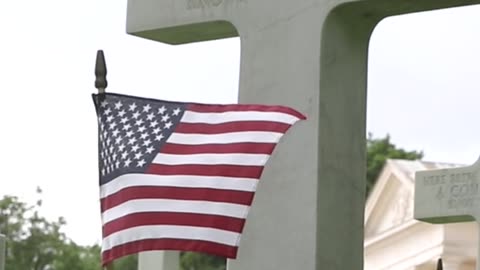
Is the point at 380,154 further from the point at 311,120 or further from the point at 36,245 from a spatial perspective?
the point at 311,120

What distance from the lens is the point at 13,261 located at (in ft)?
147

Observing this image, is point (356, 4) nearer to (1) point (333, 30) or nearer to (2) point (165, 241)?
(1) point (333, 30)

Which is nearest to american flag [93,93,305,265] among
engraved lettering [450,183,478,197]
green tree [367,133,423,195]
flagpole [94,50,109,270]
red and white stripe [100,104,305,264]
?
red and white stripe [100,104,305,264]

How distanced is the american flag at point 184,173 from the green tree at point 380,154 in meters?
51.5

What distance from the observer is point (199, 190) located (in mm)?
9070

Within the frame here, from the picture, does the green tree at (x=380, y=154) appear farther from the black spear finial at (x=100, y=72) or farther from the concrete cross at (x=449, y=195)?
the black spear finial at (x=100, y=72)

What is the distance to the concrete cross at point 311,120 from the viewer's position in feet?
30.7

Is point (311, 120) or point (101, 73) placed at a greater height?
point (101, 73)

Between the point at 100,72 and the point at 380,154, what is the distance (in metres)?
55.3

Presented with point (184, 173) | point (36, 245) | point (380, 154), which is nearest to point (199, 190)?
point (184, 173)

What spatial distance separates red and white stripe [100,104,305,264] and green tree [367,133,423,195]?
51635 millimetres

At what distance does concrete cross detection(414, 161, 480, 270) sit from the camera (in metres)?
15.6

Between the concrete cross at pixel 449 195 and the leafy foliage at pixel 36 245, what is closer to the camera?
the concrete cross at pixel 449 195

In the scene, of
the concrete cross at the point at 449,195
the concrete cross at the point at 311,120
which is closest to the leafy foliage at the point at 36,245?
the concrete cross at the point at 449,195
